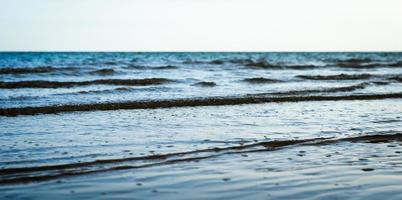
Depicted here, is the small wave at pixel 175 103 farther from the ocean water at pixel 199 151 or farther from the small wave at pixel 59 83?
the small wave at pixel 59 83

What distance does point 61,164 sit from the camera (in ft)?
21.2

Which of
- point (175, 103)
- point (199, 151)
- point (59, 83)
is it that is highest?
point (199, 151)

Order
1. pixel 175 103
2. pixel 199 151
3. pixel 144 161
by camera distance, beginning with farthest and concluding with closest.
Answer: pixel 175 103 → pixel 199 151 → pixel 144 161

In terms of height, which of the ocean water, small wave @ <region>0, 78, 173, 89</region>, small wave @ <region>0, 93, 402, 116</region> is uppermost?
the ocean water

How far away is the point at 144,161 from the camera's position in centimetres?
663

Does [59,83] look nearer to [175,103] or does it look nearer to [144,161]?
[175,103]

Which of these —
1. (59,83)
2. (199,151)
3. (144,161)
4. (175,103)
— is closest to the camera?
(144,161)

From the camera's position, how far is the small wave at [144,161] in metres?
5.87

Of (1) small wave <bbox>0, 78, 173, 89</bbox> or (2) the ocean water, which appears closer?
(2) the ocean water

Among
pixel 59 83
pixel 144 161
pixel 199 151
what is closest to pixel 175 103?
pixel 199 151

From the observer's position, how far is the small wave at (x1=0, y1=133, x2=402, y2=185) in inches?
231

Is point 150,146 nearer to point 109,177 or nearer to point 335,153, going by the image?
point 109,177

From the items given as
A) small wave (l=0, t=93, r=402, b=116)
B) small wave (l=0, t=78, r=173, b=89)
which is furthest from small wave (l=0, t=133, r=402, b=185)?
small wave (l=0, t=78, r=173, b=89)

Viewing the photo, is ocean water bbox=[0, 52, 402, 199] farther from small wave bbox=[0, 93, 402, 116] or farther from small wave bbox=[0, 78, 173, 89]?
small wave bbox=[0, 78, 173, 89]
